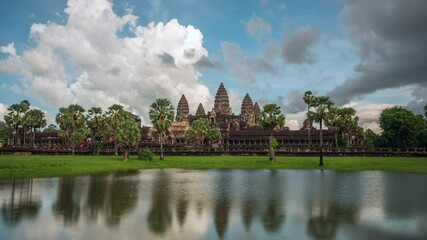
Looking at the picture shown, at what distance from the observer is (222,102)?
19162 centimetres

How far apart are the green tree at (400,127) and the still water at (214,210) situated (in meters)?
63.7

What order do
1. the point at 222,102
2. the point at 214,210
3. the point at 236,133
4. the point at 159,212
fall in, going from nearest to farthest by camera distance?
the point at 159,212 < the point at 214,210 < the point at 236,133 < the point at 222,102

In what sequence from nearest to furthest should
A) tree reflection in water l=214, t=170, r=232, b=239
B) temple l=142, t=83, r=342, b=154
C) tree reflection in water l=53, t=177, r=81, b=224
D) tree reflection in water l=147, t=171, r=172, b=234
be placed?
tree reflection in water l=214, t=170, r=232, b=239
tree reflection in water l=147, t=171, r=172, b=234
tree reflection in water l=53, t=177, r=81, b=224
temple l=142, t=83, r=342, b=154

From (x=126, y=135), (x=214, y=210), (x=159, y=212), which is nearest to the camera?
(x=159, y=212)

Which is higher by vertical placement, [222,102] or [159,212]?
[222,102]

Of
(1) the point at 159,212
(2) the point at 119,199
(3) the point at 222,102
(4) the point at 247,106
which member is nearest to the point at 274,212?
(1) the point at 159,212

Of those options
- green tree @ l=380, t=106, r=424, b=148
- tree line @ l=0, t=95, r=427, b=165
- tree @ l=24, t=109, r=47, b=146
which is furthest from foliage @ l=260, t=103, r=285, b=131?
tree @ l=24, t=109, r=47, b=146

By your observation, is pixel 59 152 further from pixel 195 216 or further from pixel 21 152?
pixel 195 216

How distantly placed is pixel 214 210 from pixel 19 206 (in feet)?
41.4

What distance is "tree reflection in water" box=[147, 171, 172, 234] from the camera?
19.1 meters

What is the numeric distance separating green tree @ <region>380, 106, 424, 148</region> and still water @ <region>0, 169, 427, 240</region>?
63.7m

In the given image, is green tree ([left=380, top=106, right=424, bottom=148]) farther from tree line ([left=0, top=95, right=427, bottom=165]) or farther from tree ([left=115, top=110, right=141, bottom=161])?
tree ([left=115, top=110, right=141, bottom=161])

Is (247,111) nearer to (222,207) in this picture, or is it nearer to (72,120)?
(72,120)

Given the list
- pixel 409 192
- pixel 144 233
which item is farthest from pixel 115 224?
pixel 409 192
